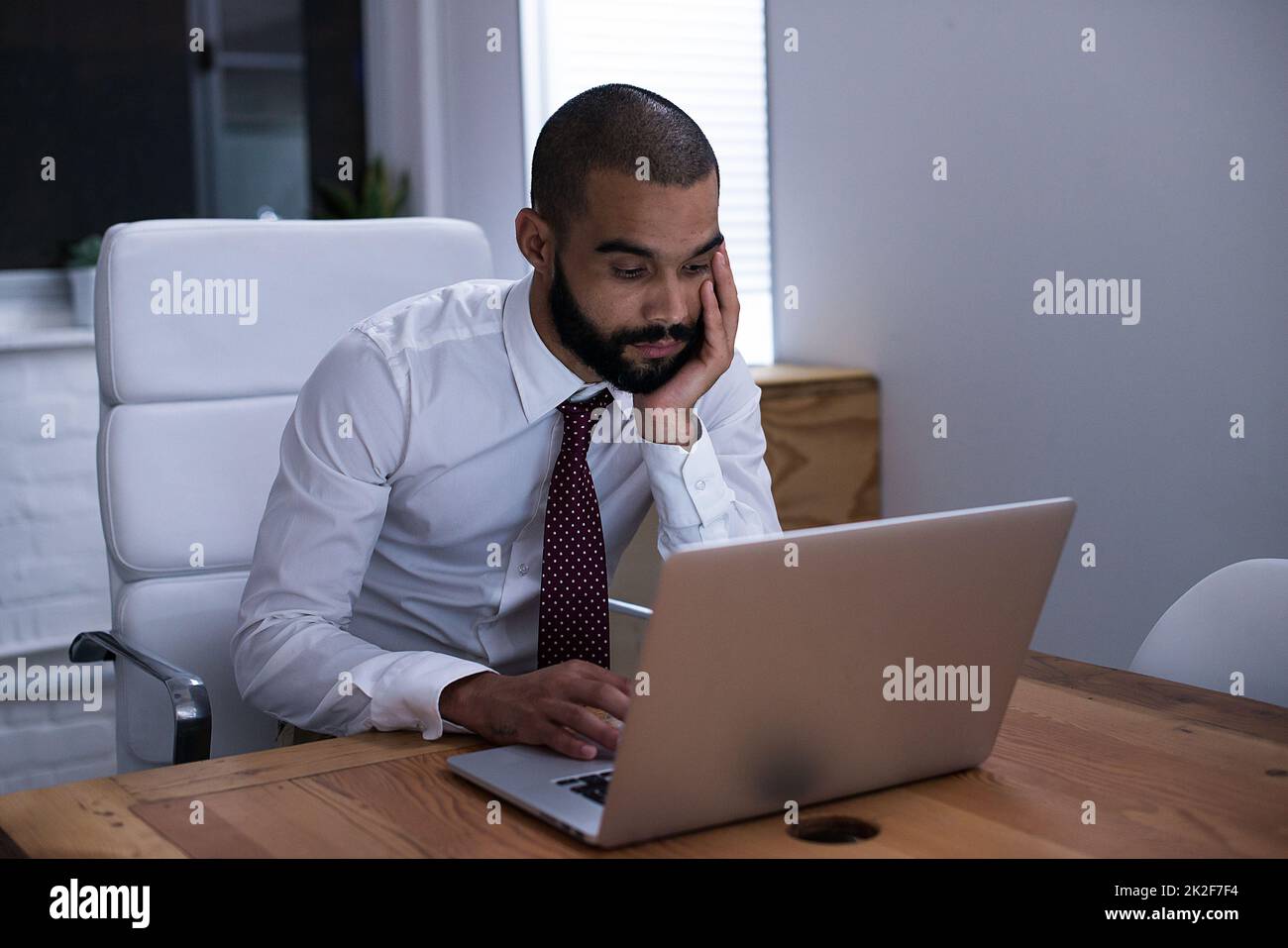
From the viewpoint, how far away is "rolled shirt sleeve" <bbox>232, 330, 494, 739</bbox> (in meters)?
1.29

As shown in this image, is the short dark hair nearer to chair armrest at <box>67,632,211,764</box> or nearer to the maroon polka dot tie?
the maroon polka dot tie

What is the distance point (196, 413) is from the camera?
5.87 feet

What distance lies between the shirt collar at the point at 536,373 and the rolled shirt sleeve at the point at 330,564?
5.6 inches

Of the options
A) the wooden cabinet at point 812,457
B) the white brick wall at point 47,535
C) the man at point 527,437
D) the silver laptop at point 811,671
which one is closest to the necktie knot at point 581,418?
the man at point 527,437

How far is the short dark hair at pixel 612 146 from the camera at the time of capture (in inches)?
60.0

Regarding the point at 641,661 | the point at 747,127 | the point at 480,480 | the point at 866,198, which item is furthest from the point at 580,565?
the point at 747,127

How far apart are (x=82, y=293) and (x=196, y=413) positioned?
1.94 metres

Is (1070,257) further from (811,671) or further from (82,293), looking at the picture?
(82,293)

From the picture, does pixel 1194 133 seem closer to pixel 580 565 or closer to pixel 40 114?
pixel 580 565

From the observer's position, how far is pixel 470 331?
1.66 meters

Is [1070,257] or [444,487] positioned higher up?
[1070,257]
